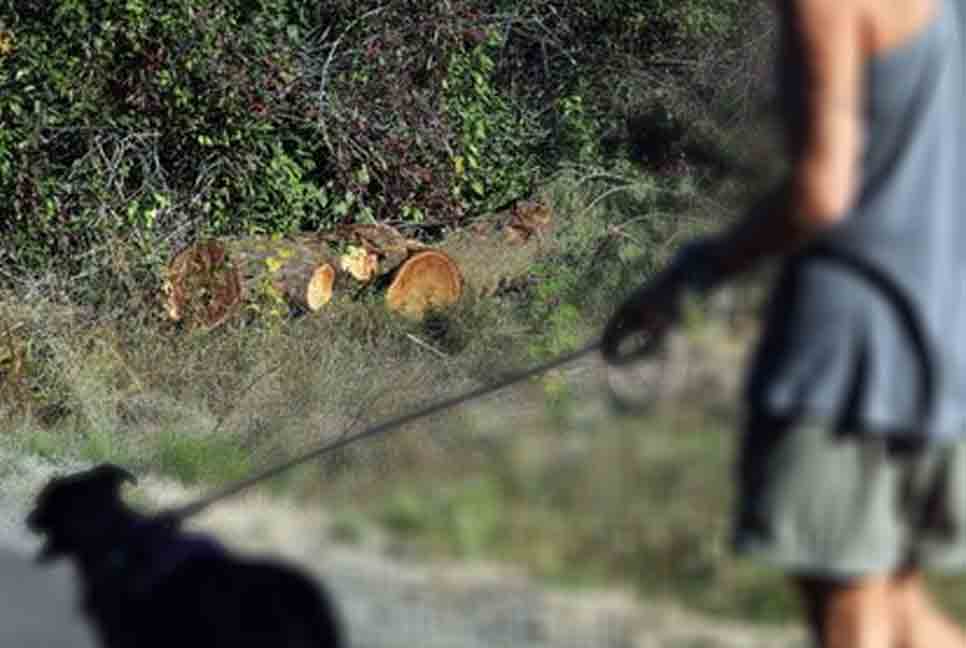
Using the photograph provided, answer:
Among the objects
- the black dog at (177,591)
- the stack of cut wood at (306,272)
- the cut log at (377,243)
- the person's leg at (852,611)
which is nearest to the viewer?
the person's leg at (852,611)

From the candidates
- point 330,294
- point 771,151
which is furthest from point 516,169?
point 771,151

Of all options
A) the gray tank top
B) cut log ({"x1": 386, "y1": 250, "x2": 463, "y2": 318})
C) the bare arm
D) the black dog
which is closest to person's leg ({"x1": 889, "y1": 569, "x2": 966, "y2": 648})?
the gray tank top

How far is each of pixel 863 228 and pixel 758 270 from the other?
245mm

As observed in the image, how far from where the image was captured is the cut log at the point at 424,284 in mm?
11242

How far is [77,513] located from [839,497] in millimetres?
2101

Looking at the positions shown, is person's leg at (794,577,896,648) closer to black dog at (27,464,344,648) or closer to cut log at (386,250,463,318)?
black dog at (27,464,344,648)

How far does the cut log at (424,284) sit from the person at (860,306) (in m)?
7.47

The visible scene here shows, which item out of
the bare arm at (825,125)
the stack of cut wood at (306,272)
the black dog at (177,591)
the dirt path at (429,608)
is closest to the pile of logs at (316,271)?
the stack of cut wood at (306,272)

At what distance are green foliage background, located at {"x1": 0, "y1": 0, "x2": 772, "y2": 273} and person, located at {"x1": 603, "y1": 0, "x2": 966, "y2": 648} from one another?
267 inches

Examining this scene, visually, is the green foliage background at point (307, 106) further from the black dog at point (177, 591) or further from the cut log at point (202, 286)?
the black dog at point (177, 591)

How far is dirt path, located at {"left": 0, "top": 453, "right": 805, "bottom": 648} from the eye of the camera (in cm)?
474

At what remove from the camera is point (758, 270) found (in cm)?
376

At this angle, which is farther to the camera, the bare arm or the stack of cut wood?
the stack of cut wood

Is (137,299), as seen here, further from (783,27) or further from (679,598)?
(783,27)
